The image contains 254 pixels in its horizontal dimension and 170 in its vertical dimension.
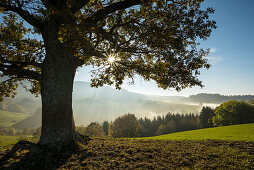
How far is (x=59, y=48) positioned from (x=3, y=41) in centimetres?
616

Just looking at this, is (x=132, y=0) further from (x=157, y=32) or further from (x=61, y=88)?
(x=61, y=88)

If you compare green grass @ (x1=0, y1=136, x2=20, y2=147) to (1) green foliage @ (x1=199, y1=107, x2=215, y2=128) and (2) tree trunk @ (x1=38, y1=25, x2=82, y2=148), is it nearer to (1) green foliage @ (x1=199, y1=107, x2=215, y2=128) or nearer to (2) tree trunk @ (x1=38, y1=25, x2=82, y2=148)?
(2) tree trunk @ (x1=38, y1=25, x2=82, y2=148)

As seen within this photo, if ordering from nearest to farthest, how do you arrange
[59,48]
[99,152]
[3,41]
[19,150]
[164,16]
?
[164,16], [99,152], [19,150], [59,48], [3,41]

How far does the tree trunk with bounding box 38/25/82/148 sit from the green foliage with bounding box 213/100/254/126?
6165 centimetres

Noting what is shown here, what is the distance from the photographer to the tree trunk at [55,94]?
6.04 metres

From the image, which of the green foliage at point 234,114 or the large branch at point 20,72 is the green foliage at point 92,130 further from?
the green foliage at point 234,114

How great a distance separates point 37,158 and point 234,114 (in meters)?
65.0

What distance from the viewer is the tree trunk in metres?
6.04

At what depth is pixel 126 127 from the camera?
47281 mm

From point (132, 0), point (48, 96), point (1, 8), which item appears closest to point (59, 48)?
point (48, 96)

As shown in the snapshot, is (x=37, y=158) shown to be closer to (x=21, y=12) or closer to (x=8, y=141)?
(x=21, y=12)

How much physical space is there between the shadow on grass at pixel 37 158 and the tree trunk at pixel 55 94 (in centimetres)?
43

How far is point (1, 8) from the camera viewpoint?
6.06m

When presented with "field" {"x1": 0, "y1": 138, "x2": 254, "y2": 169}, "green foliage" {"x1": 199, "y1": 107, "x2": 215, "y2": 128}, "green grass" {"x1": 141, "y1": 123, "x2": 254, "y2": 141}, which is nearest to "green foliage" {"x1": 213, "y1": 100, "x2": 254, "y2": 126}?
"green foliage" {"x1": 199, "y1": 107, "x2": 215, "y2": 128}
